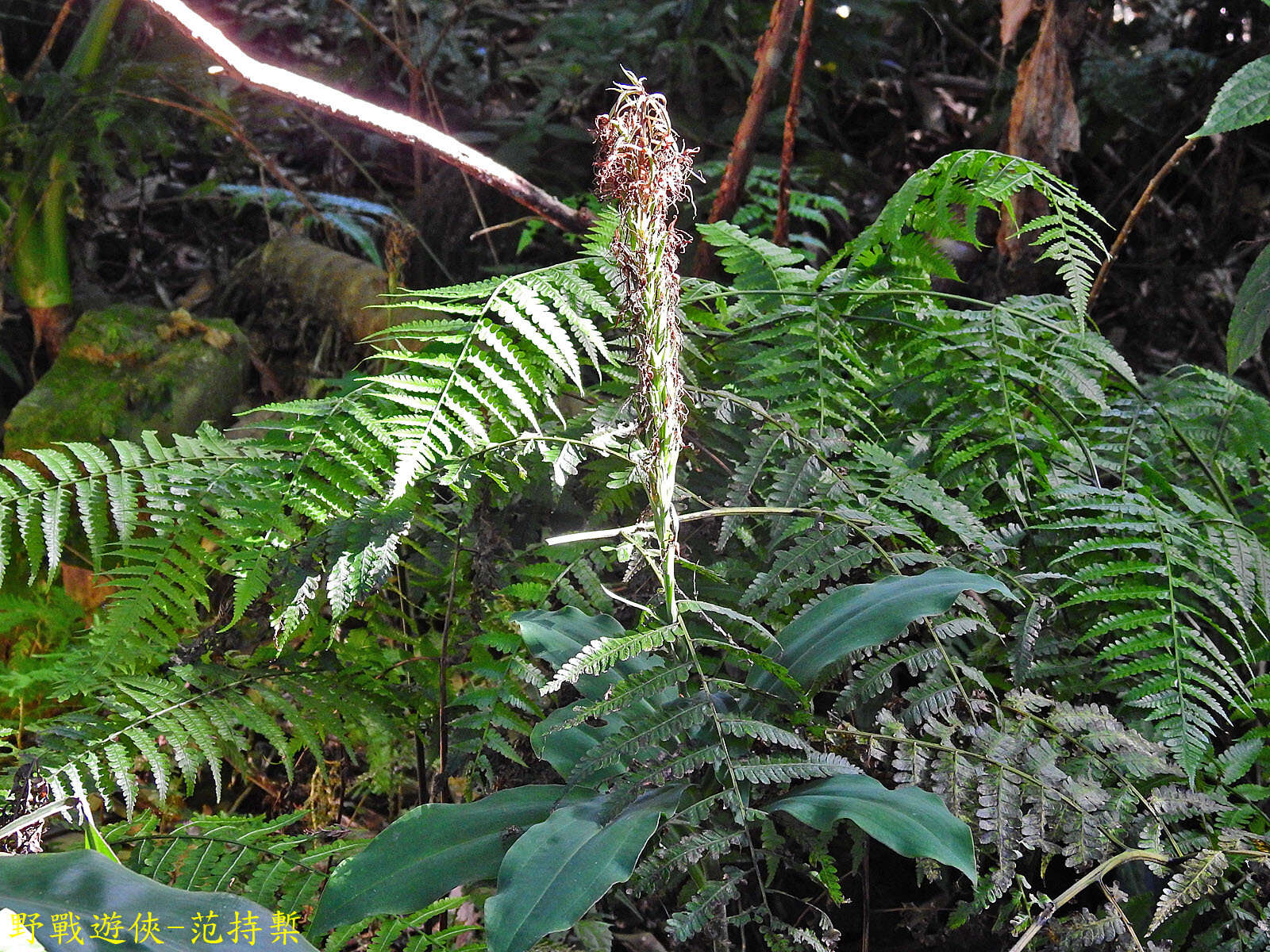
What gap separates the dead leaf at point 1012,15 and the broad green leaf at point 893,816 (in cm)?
243

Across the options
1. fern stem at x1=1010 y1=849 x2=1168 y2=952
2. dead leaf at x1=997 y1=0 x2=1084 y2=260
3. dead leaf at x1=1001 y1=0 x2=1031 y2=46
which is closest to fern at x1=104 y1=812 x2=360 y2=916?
fern stem at x1=1010 y1=849 x2=1168 y2=952

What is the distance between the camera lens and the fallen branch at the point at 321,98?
179 cm

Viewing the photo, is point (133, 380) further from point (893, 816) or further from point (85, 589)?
point (893, 816)

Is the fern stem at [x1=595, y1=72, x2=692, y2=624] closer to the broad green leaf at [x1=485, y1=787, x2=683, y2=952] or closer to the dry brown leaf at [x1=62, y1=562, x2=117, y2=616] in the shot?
the broad green leaf at [x1=485, y1=787, x2=683, y2=952]

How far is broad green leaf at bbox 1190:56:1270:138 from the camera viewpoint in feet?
4.74

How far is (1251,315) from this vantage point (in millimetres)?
1679

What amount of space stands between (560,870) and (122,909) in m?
0.43

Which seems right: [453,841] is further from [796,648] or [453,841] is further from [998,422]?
[998,422]

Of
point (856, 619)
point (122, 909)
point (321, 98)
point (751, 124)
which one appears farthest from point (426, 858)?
point (751, 124)

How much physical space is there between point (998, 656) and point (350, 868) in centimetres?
109

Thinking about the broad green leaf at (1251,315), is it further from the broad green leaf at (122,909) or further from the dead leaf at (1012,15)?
the broad green leaf at (122,909)

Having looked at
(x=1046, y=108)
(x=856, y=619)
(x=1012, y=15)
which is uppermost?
(x=1012, y=15)

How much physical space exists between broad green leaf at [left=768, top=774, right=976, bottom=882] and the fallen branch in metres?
1.44

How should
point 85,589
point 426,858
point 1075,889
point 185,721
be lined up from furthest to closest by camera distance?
1. point 85,589
2. point 185,721
3. point 1075,889
4. point 426,858
